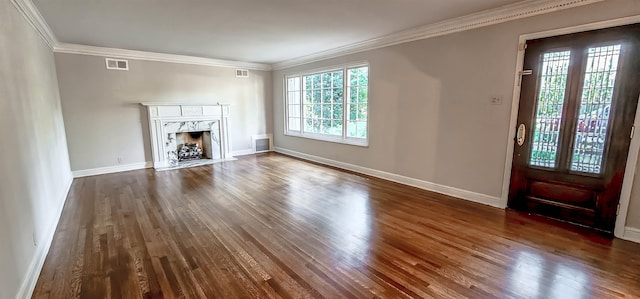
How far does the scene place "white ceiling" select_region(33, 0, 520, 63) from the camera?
3096 mm

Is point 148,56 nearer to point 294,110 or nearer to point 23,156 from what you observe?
point 294,110

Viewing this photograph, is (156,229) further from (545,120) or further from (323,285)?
(545,120)

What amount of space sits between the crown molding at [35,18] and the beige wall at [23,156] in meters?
0.09

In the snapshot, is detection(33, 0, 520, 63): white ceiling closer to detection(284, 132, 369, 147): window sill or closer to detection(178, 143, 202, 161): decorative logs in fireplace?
detection(284, 132, 369, 147): window sill

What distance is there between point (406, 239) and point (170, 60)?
5997 millimetres

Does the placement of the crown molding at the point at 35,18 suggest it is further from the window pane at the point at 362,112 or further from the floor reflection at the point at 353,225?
the window pane at the point at 362,112

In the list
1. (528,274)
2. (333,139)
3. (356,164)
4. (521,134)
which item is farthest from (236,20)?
(528,274)

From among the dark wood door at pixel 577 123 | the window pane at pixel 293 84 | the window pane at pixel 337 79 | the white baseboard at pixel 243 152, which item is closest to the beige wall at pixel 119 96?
the white baseboard at pixel 243 152

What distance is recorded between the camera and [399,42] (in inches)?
177

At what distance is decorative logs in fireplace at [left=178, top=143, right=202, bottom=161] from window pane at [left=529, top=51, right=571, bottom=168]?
6.63 metres

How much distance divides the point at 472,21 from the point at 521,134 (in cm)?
157

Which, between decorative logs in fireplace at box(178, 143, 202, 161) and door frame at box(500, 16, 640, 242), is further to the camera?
decorative logs in fireplace at box(178, 143, 202, 161)

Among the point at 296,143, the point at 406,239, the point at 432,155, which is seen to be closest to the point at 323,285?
the point at 406,239

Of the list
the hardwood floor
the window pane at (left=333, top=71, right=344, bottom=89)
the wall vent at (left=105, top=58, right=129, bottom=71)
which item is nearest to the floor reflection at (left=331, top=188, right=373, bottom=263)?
the hardwood floor
